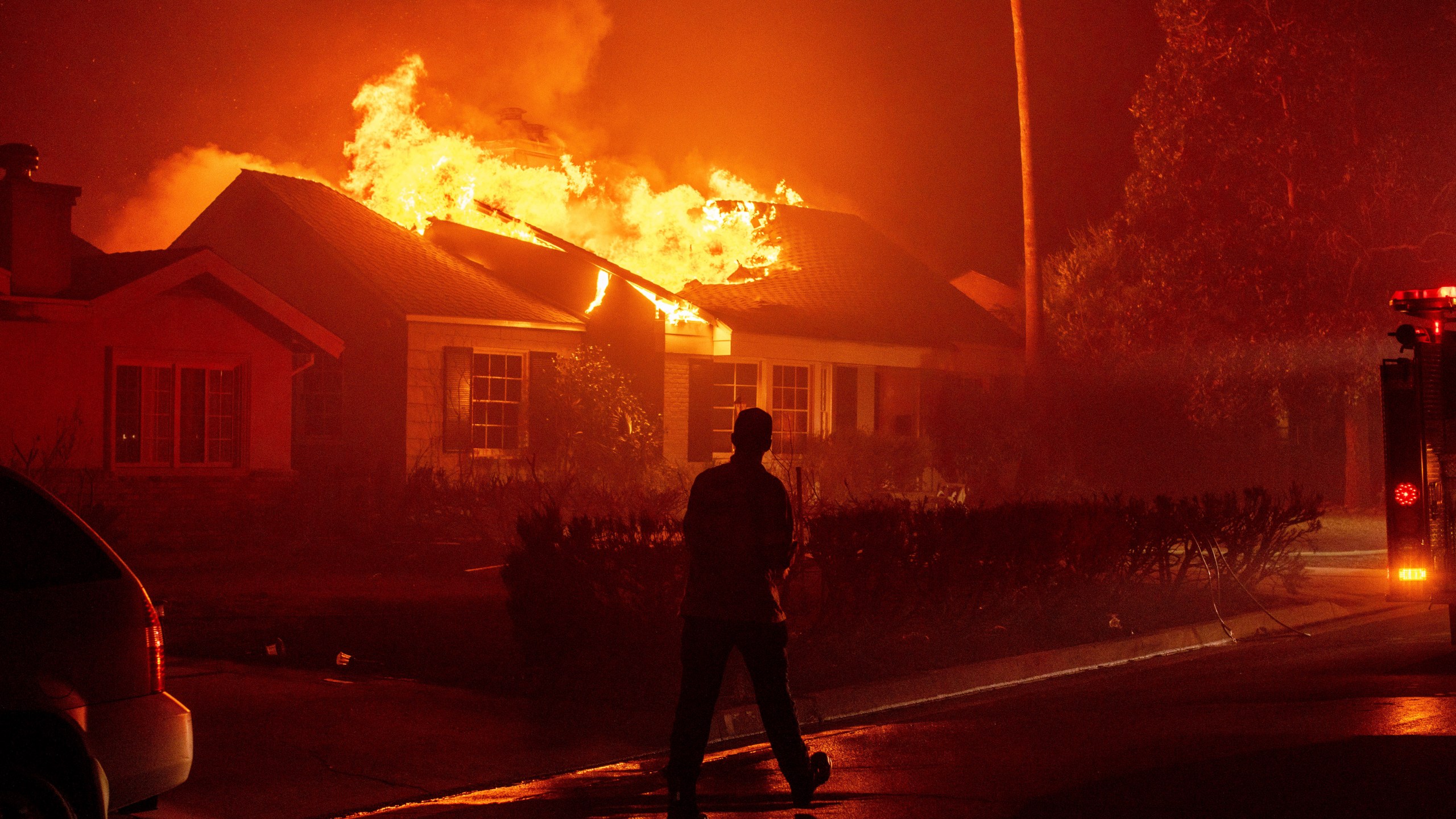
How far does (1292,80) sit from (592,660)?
20123 millimetres

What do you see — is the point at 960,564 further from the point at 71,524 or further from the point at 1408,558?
the point at 71,524

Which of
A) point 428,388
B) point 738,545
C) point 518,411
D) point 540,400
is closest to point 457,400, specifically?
point 428,388

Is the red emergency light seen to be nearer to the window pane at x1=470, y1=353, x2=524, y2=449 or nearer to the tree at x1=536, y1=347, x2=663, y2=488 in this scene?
the tree at x1=536, y1=347, x2=663, y2=488

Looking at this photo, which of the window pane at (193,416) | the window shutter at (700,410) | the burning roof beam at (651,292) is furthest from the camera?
the window shutter at (700,410)

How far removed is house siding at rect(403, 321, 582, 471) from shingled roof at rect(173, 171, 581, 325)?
374mm

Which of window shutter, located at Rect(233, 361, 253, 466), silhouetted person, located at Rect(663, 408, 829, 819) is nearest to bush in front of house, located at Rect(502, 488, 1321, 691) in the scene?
silhouetted person, located at Rect(663, 408, 829, 819)

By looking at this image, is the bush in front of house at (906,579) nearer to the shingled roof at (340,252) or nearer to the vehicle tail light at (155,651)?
the vehicle tail light at (155,651)

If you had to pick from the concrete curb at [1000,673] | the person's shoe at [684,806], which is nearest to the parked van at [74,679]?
the person's shoe at [684,806]

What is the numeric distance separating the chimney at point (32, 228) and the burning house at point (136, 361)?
17 millimetres

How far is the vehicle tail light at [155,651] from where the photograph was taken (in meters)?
4.89

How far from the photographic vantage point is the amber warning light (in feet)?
34.1

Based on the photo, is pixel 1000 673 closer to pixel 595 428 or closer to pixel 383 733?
pixel 383 733

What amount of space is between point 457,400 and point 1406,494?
49.5ft

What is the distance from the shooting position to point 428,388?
2192 centimetres
